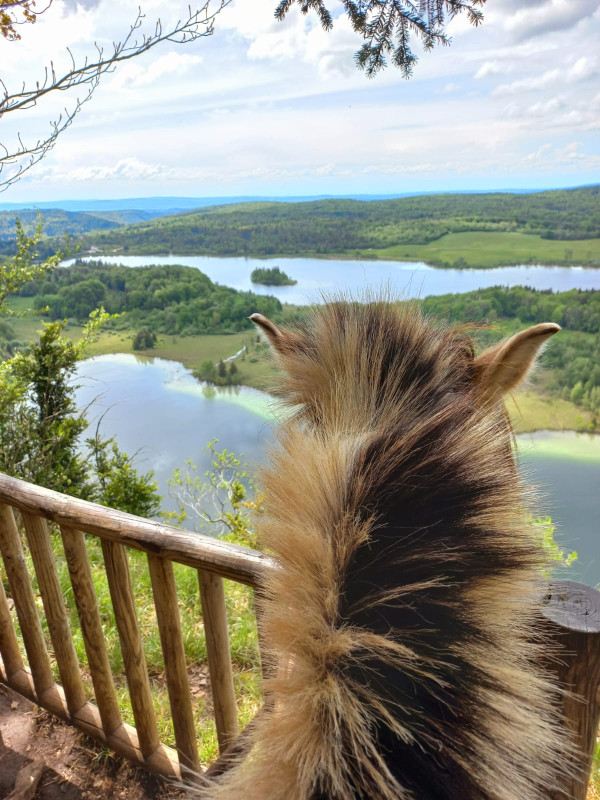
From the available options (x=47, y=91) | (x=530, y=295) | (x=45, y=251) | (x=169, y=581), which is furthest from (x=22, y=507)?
(x=45, y=251)

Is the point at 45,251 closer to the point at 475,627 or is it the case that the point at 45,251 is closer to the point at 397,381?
the point at 397,381

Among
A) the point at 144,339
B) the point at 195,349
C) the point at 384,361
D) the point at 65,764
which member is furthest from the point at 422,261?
the point at 144,339

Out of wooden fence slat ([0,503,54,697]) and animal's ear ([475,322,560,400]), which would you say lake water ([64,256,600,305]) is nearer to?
animal's ear ([475,322,560,400])

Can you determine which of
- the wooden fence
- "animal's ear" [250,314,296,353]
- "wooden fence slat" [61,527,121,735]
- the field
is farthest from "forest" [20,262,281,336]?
"animal's ear" [250,314,296,353]

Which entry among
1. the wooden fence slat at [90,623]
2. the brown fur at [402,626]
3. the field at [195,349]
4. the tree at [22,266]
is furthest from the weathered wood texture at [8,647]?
the tree at [22,266]

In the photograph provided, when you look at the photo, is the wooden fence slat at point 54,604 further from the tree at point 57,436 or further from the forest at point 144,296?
the forest at point 144,296

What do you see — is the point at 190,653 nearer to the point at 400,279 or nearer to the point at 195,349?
the point at 400,279
